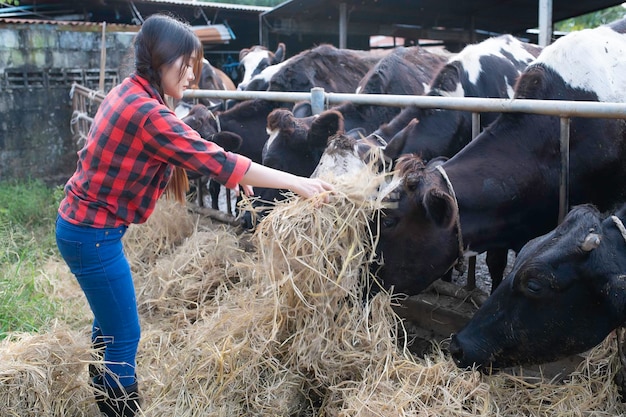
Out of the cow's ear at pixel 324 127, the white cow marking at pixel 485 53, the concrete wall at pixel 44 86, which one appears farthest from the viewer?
the concrete wall at pixel 44 86

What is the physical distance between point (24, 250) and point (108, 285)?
3.50 metres

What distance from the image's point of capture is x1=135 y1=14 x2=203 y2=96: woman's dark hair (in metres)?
2.42

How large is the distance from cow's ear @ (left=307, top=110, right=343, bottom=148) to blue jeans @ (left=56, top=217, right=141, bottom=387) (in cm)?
181

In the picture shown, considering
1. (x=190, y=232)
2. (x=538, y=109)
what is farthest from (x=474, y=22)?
(x=538, y=109)

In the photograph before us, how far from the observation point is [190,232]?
17.7 ft

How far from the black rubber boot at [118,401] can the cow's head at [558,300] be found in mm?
1548

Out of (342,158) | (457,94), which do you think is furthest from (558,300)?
(457,94)

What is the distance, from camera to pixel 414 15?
13.0m

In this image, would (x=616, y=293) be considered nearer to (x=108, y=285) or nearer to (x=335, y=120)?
(x=108, y=285)

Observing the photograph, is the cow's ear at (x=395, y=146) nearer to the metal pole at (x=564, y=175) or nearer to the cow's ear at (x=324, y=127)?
the cow's ear at (x=324, y=127)

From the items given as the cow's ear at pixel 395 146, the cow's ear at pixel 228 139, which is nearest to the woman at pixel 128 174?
the cow's ear at pixel 395 146

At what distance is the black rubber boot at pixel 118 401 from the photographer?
9.02 ft

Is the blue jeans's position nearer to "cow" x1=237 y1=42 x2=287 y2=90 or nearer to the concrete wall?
the concrete wall

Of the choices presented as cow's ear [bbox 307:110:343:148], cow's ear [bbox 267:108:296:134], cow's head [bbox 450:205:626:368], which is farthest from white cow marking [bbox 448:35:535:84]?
cow's head [bbox 450:205:626:368]
